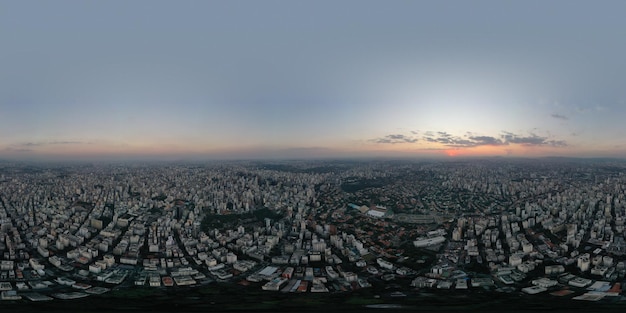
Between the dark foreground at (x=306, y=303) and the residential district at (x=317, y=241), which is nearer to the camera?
the dark foreground at (x=306, y=303)

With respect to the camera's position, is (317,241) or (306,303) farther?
(317,241)

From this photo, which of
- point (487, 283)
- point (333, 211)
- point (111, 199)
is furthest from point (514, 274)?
point (111, 199)

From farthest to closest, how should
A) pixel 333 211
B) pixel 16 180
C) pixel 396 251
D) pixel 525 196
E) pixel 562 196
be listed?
pixel 16 180 < pixel 525 196 < pixel 562 196 < pixel 333 211 < pixel 396 251

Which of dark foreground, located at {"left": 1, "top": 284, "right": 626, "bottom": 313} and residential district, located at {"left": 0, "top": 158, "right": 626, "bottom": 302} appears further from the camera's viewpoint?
residential district, located at {"left": 0, "top": 158, "right": 626, "bottom": 302}

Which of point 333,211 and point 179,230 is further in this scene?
point 333,211

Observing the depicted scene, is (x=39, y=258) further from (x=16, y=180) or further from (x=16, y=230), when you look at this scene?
(x=16, y=180)

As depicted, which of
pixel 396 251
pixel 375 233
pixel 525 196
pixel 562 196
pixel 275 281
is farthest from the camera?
pixel 525 196
